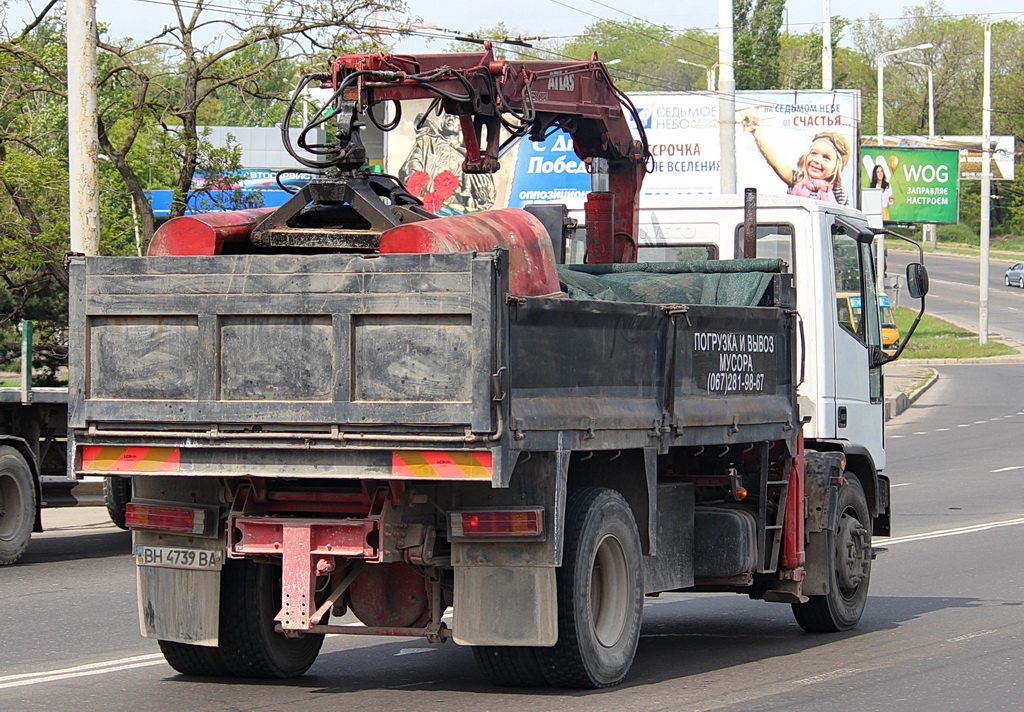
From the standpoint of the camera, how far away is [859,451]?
10.4 meters

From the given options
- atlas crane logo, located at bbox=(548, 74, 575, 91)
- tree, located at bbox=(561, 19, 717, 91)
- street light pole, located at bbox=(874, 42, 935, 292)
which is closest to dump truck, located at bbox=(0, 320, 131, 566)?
atlas crane logo, located at bbox=(548, 74, 575, 91)

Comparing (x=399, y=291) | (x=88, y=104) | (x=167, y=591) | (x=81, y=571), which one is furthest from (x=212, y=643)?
(x=88, y=104)

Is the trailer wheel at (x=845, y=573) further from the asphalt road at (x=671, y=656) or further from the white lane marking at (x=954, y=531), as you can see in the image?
the white lane marking at (x=954, y=531)

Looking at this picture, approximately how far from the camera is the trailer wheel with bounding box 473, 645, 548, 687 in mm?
7410

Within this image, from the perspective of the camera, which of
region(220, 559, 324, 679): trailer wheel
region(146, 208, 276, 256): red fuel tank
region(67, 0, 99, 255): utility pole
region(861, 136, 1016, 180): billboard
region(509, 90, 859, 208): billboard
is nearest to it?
region(146, 208, 276, 256): red fuel tank

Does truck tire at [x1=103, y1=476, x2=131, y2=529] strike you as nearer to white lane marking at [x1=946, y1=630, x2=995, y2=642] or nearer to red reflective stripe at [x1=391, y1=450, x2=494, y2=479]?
white lane marking at [x1=946, y1=630, x2=995, y2=642]

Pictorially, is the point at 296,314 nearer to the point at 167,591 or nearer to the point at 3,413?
the point at 167,591

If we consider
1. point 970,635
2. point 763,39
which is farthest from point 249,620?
point 763,39

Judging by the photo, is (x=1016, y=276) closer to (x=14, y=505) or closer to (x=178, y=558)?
(x=14, y=505)

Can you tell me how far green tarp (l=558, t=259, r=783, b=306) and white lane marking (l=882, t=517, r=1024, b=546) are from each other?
591 cm

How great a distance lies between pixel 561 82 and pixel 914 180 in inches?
2044

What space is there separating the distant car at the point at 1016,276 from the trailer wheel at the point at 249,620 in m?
75.2

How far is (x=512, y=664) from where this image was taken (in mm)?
7461

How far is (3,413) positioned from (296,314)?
7.61 metres
